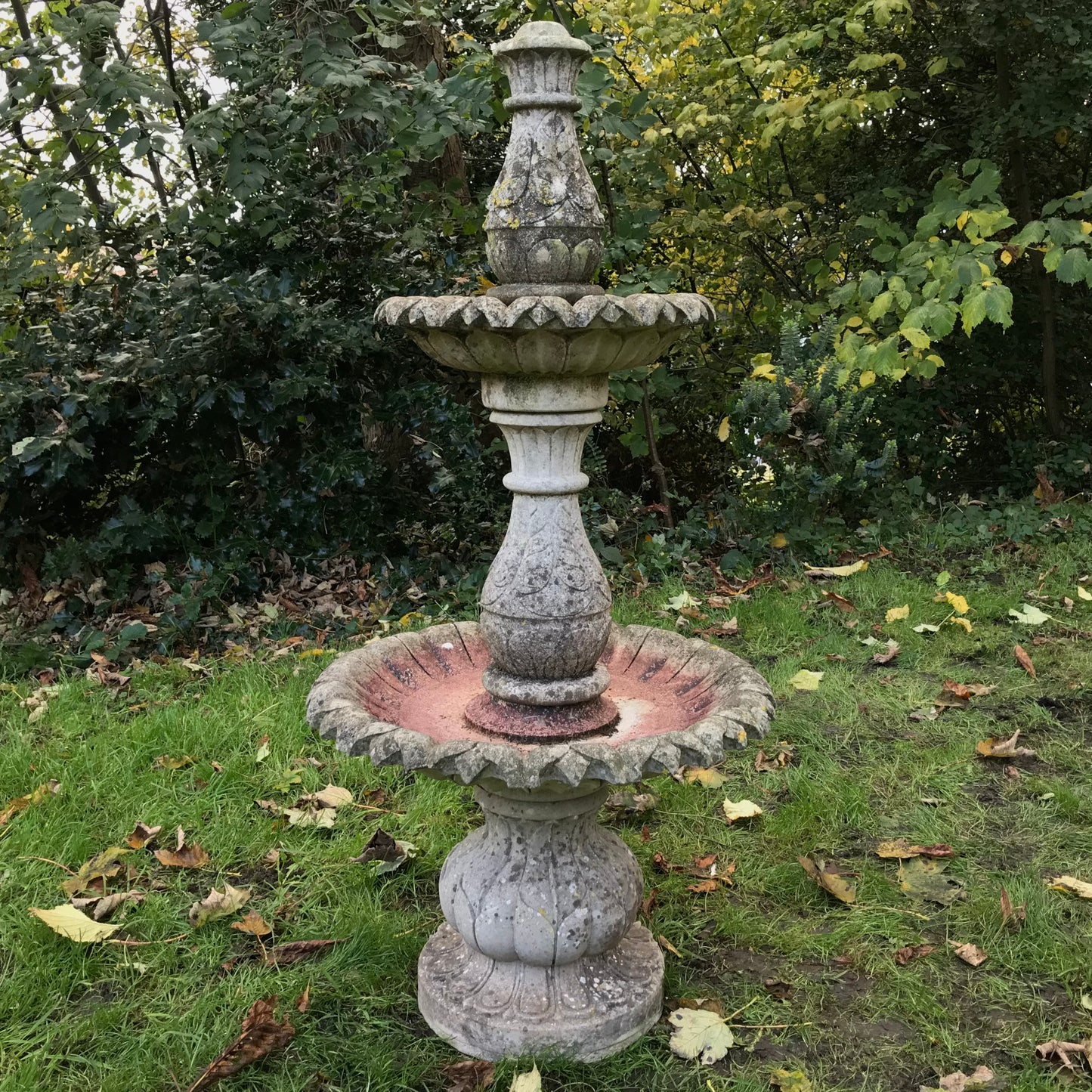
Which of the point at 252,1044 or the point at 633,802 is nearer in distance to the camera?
the point at 252,1044

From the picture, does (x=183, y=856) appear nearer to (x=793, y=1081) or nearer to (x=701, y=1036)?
(x=701, y=1036)

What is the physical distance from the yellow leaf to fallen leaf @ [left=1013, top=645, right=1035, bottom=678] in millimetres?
380

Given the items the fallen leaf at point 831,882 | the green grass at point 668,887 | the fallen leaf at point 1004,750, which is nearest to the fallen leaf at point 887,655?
the green grass at point 668,887

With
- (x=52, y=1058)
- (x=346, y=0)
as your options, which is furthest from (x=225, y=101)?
(x=52, y=1058)

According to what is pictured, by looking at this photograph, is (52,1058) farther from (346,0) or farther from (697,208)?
(697,208)

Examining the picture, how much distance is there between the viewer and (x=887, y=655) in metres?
4.44

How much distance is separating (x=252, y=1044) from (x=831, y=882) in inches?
65.4

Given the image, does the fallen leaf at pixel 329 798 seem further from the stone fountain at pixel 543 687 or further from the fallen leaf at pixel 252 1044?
the fallen leaf at pixel 252 1044

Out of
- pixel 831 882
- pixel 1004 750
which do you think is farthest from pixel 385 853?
pixel 1004 750

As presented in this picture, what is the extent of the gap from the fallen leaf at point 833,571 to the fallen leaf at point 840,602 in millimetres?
198

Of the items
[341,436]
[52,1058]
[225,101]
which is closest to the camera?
[52,1058]

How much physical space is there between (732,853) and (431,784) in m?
1.07

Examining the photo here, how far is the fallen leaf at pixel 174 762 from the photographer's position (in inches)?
141

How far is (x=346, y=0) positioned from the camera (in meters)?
4.84
